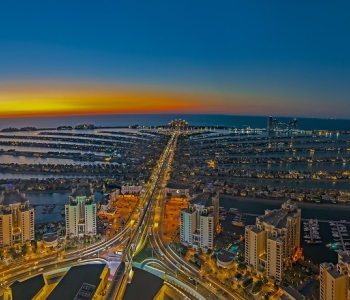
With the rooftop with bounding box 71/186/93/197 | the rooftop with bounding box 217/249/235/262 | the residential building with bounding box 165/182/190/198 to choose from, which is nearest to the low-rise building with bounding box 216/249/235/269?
the rooftop with bounding box 217/249/235/262

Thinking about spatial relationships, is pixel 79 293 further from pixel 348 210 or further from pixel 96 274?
pixel 348 210

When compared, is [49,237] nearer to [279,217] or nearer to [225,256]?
[225,256]

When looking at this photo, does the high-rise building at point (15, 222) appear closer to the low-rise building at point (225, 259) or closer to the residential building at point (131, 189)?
the residential building at point (131, 189)

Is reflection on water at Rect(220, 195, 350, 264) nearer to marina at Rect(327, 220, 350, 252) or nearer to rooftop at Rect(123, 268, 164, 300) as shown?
marina at Rect(327, 220, 350, 252)

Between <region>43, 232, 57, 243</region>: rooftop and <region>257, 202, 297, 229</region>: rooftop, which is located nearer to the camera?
<region>257, 202, 297, 229</region>: rooftop

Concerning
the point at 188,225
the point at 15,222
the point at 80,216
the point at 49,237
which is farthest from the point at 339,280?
the point at 15,222

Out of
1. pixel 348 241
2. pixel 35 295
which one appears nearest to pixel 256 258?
pixel 348 241
